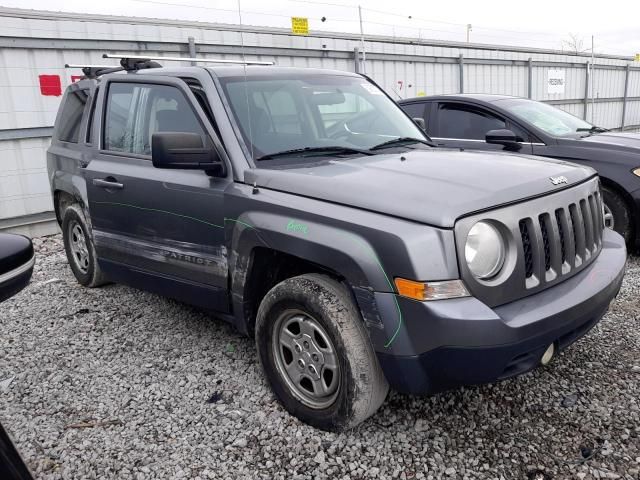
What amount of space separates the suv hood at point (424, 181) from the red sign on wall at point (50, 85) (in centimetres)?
606

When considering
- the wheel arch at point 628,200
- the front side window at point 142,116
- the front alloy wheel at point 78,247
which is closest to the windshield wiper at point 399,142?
the front side window at point 142,116

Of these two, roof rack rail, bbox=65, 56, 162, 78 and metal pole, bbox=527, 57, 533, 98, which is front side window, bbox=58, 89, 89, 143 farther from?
metal pole, bbox=527, 57, 533, 98

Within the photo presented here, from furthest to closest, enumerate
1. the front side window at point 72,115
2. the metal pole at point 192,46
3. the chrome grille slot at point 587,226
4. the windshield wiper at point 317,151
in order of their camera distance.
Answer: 1. the metal pole at point 192,46
2. the front side window at point 72,115
3. the windshield wiper at point 317,151
4. the chrome grille slot at point 587,226

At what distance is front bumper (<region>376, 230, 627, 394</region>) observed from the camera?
2.18 m

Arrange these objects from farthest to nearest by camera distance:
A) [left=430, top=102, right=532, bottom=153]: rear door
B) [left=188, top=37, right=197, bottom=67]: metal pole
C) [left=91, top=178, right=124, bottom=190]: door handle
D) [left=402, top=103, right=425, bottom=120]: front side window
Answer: [left=188, top=37, right=197, bottom=67]: metal pole → [left=402, top=103, right=425, bottom=120]: front side window → [left=430, top=102, right=532, bottom=153]: rear door → [left=91, top=178, right=124, bottom=190]: door handle

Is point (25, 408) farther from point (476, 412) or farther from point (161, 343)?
point (476, 412)

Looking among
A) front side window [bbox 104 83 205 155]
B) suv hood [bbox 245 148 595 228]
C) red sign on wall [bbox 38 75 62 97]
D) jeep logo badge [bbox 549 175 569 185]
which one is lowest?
jeep logo badge [bbox 549 175 569 185]

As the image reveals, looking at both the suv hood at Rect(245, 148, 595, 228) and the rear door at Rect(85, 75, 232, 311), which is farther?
the rear door at Rect(85, 75, 232, 311)

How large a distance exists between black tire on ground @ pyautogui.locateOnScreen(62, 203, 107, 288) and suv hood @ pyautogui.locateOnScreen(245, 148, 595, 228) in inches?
98.4

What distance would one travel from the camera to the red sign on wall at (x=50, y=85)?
7594 millimetres

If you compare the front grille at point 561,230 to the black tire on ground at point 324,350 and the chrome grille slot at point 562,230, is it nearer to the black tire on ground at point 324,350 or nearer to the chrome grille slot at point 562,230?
the chrome grille slot at point 562,230

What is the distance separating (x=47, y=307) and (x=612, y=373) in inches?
170

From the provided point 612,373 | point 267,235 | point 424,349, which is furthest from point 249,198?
point 612,373

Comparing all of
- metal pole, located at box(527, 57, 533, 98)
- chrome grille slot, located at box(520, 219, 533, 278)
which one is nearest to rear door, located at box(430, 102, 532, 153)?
chrome grille slot, located at box(520, 219, 533, 278)
